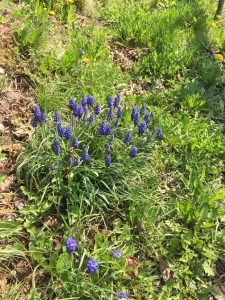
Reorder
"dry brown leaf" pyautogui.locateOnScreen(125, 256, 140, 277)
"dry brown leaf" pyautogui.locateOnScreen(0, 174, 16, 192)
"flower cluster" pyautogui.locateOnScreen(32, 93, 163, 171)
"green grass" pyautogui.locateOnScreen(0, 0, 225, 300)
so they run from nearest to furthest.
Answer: "green grass" pyautogui.locateOnScreen(0, 0, 225, 300)
"dry brown leaf" pyautogui.locateOnScreen(125, 256, 140, 277)
"flower cluster" pyautogui.locateOnScreen(32, 93, 163, 171)
"dry brown leaf" pyautogui.locateOnScreen(0, 174, 16, 192)

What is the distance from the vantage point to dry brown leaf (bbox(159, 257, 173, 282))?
2.66m

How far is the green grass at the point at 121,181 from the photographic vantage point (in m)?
2.48

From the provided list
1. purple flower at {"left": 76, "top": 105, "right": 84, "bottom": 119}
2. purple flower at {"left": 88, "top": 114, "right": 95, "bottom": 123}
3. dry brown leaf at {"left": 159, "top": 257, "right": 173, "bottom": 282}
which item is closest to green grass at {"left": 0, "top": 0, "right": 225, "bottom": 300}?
dry brown leaf at {"left": 159, "top": 257, "right": 173, "bottom": 282}

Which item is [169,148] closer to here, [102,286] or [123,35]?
[102,286]

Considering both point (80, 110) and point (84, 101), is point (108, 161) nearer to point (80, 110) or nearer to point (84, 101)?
point (80, 110)

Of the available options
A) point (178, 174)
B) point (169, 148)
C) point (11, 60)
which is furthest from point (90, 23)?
point (178, 174)

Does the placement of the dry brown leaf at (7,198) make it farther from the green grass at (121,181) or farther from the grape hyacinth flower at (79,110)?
the grape hyacinth flower at (79,110)

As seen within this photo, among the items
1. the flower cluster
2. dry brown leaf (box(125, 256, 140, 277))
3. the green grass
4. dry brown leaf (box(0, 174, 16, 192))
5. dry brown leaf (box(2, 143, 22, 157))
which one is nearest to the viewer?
the green grass

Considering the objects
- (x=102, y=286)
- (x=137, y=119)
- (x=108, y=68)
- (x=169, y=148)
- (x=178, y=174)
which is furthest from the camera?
(x=108, y=68)

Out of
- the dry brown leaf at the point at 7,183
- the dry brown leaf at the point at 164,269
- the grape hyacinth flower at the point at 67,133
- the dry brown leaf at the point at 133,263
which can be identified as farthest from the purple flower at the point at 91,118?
the dry brown leaf at the point at 164,269

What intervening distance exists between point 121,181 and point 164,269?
0.82 meters

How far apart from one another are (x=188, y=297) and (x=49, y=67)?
286 cm

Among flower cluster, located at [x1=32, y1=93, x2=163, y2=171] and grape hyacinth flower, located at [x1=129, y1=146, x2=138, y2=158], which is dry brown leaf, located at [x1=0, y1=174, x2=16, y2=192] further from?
grape hyacinth flower, located at [x1=129, y1=146, x2=138, y2=158]

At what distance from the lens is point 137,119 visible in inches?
118
